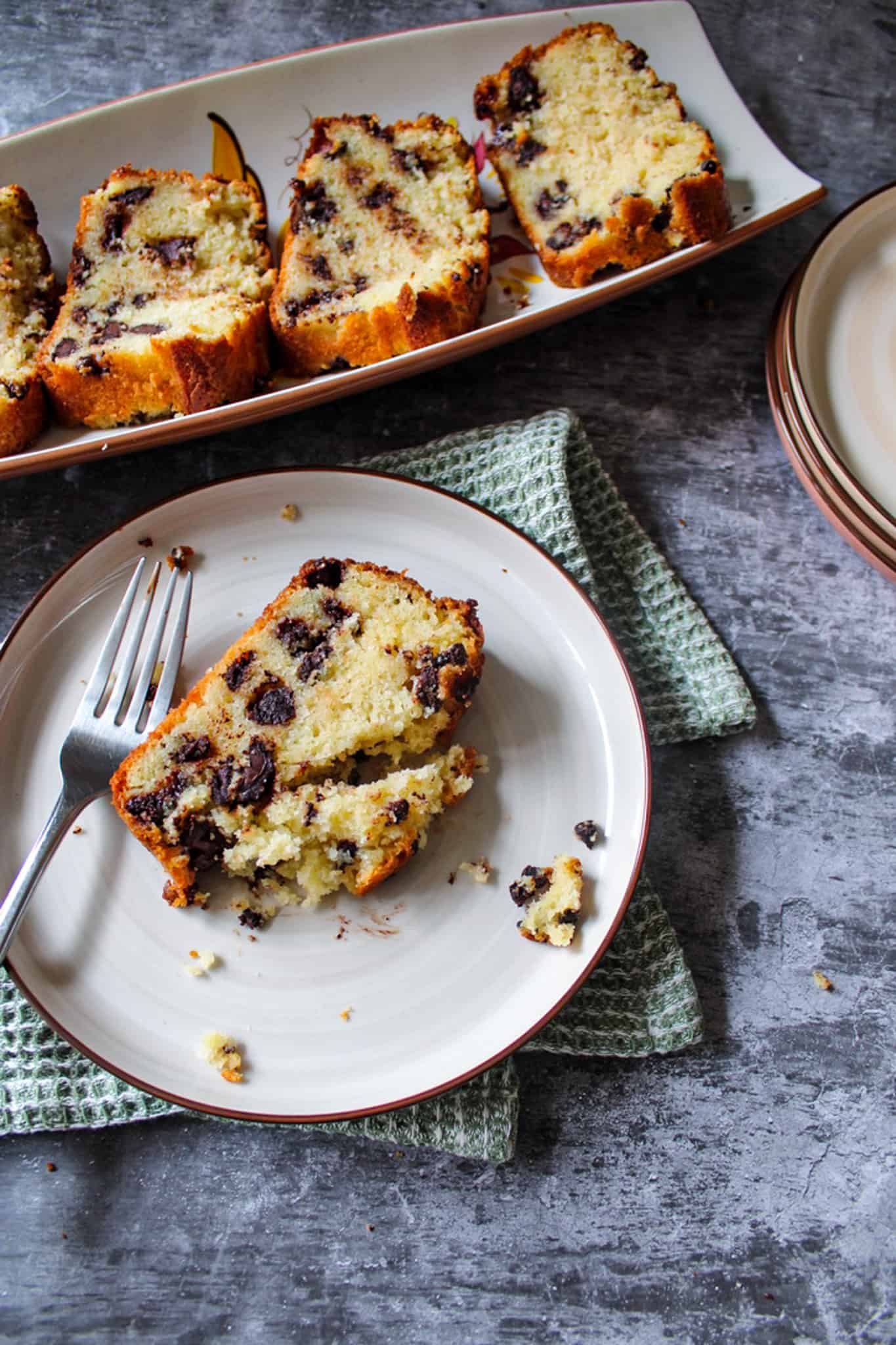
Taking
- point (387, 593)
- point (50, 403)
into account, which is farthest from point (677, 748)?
point (50, 403)

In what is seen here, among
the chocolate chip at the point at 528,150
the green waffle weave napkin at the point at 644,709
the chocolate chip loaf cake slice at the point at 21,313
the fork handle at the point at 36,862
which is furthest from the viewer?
the chocolate chip at the point at 528,150

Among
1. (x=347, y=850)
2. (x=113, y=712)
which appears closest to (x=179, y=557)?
(x=113, y=712)

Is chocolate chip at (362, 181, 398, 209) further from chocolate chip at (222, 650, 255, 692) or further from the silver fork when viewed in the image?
chocolate chip at (222, 650, 255, 692)

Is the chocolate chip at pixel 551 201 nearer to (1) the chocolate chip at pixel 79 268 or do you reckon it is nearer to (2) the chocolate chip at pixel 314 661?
(1) the chocolate chip at pixel 79 268

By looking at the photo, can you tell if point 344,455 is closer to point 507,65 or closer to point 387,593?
point 387,593

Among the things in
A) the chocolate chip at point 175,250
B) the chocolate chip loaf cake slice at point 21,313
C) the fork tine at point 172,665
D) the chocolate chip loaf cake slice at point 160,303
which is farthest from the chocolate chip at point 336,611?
the chocolate chip at point 175,250

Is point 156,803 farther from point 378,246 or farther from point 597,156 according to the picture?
point 597,156

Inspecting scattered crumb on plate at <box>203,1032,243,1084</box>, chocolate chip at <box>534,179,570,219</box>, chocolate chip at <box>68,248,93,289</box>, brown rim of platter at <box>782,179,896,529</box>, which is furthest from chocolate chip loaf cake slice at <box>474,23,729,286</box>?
scattered crumb on plate at <box>203,1032,243,1084</box>
